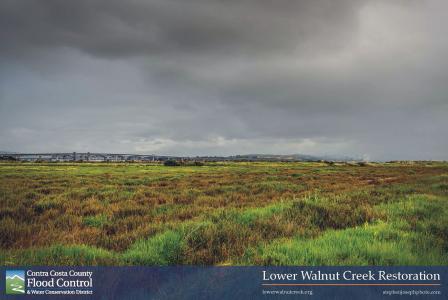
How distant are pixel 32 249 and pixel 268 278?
183 inches

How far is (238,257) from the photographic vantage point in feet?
19.5

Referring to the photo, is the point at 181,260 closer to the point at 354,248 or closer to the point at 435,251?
the point at 354,248

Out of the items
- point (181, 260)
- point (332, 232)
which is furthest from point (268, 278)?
point (332, 232)

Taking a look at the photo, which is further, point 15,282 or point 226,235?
point 226,235

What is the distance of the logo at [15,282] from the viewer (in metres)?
4.92

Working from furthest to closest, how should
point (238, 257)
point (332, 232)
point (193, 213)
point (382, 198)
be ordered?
1. point (382, 198)
2. point (193, 213)
3. point (332, 232)
4. point (238, 257)

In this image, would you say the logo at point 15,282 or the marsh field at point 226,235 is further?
the marsh field at point 226,235

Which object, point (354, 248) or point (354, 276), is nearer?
point (354, 276)

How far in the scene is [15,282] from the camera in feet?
16.5

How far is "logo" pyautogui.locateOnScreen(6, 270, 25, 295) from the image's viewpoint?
4.92 metres

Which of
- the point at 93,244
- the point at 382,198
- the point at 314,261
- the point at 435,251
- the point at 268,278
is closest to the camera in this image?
the point at 268,278

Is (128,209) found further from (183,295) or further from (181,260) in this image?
(183,295)

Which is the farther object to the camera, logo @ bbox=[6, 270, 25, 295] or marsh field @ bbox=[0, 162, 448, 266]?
marsh field @ bbox=[0, 162, 448, 266]

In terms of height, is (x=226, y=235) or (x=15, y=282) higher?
(x=226, y=235)
